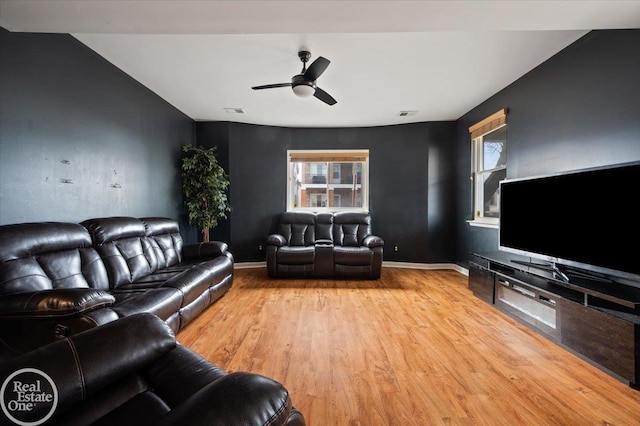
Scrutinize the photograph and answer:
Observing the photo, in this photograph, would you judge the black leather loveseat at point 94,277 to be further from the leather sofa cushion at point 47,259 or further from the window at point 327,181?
the window at point 327,181

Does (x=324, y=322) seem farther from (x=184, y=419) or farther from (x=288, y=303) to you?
(x=184, y=419)

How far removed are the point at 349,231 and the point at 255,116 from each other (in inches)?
99.9

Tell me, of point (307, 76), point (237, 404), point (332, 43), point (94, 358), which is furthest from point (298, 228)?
point (237, 404)

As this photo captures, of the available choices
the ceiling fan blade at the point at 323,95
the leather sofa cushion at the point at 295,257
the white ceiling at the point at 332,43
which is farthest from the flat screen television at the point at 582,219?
the leather sofa cushion at the point at 295,257

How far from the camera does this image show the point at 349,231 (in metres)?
4.88

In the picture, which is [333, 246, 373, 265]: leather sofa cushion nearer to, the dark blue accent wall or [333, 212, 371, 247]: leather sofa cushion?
[333, 212, 371, 247]: leather sofa cushion

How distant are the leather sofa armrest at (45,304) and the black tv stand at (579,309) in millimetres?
3129

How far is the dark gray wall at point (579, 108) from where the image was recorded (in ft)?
6.89

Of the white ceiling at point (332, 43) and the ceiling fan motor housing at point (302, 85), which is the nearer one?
the white ceiling at point (332, 43)

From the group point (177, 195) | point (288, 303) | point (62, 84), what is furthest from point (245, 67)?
point (288, 303)

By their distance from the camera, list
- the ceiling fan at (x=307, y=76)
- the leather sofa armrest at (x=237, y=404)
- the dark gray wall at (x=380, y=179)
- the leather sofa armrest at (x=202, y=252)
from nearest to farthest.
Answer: the leather sofa armrest at (x=237, y=404)
the ceiling fan at (x=307, y=76)
the leather sofa armrest at (x=202, y=252)
the dark gray wall at (x=380, y=179)

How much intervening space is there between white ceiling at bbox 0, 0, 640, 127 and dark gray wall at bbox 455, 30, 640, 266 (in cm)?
19

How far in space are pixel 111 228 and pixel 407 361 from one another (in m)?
2.78

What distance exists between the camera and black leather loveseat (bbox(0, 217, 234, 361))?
1.45m
